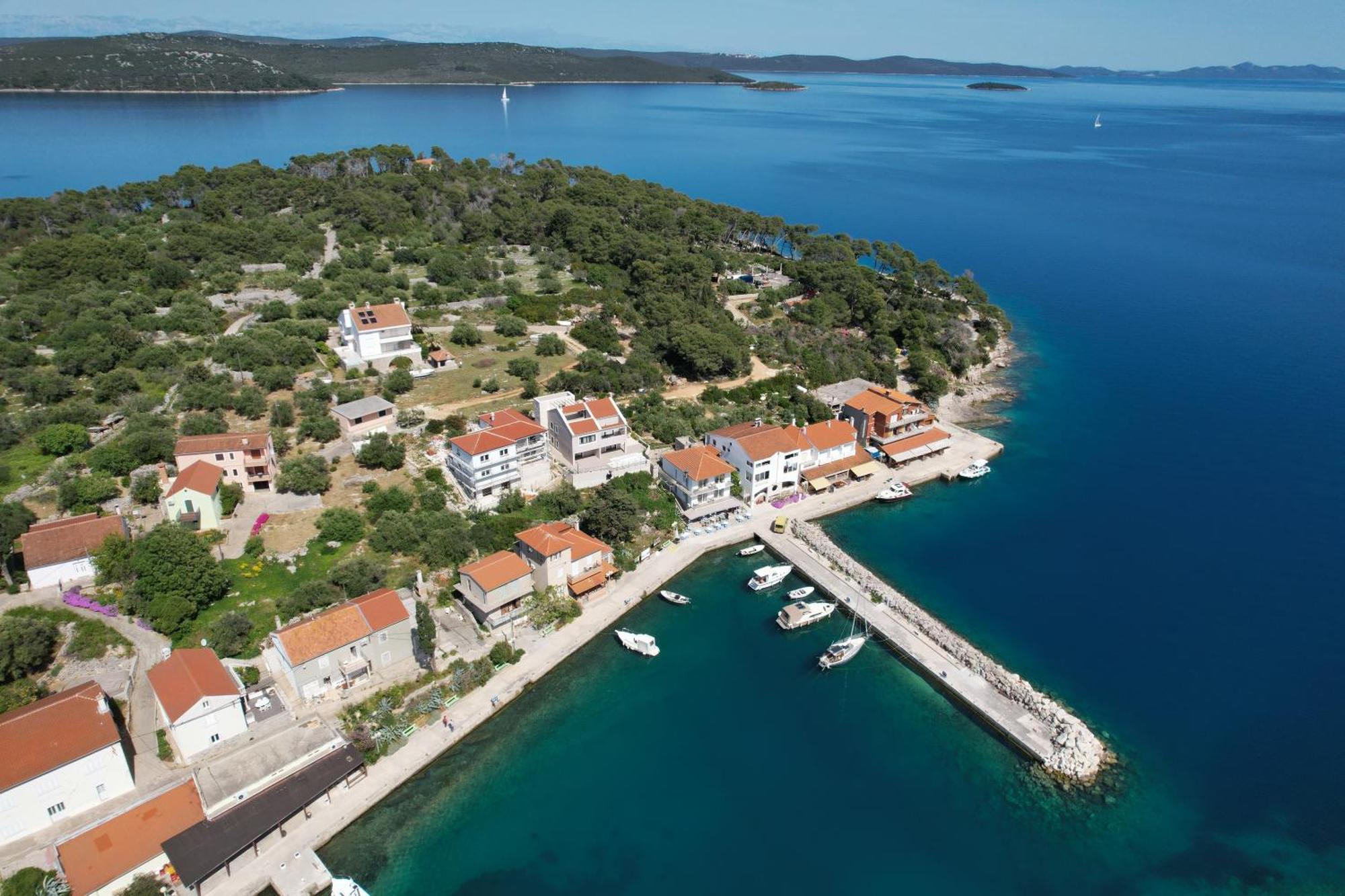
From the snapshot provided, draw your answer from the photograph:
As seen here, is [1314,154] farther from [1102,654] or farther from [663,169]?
[1102,654]

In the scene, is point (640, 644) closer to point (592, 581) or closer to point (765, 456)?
point (592, 581)

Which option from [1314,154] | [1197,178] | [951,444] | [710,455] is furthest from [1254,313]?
[1314,154]

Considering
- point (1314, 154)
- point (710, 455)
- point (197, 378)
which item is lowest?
point (197, 378)

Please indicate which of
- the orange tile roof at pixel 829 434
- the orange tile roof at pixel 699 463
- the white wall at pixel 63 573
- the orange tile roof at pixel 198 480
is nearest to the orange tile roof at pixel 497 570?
the orange tile roof at pixel 699 463

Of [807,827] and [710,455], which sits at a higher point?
[710,455]

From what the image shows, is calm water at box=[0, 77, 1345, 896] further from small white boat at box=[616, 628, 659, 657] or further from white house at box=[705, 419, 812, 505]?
white house at box=[705, 419, 812, 505]

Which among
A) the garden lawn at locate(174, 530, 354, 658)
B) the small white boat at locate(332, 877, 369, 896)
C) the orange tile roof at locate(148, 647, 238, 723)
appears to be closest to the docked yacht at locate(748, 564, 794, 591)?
the garden lawn at locate(174, 530, 354, 658)

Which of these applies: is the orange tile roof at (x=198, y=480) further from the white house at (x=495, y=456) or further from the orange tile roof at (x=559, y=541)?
the orange tile roof at (x=559, y=541)
